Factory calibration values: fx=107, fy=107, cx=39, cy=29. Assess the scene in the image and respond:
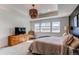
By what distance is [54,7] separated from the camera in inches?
69.3

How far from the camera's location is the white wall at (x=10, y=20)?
1.81 metres

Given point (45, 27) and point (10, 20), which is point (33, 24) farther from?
point (10, 20)

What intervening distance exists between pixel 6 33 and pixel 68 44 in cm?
109

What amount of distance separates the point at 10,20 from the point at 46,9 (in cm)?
67

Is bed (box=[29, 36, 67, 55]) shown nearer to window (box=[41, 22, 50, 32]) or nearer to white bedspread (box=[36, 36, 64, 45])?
white bedspread (box=[36, 36, 64, 45])

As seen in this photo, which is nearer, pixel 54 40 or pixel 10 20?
pixel 54 40

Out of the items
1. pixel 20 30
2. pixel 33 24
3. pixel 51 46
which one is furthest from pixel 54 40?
pixel 20 30

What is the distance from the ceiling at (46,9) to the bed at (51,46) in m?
0.42

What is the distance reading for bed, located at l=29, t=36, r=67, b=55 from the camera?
1765 mm

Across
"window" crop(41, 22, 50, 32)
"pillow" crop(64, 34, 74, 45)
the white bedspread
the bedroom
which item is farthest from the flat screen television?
"pillow" crop(64, 34, 74, 45)

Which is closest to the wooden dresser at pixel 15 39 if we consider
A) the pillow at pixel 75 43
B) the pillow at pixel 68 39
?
the pillow at pixel 68 39

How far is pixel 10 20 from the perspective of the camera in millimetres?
1934
